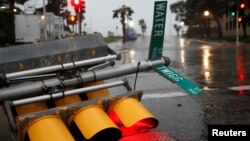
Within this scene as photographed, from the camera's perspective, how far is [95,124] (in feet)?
15.9

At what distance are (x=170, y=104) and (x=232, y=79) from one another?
4429 millimetres

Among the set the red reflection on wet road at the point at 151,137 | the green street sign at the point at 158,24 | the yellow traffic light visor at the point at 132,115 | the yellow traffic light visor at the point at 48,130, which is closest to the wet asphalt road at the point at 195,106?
the red reflection on wet road at the point at 151,137

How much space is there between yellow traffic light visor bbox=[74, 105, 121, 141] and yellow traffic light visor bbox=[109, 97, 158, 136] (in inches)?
9.1

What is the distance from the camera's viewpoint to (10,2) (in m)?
55.9

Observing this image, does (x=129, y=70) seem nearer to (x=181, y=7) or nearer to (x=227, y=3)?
(x=227, y=3)

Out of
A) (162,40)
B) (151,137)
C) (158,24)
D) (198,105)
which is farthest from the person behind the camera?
(198,105)

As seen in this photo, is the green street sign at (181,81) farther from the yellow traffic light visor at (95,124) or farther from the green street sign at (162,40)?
the yellow traffic light visor at (95,124)

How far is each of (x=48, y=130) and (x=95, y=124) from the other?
1.72 feet

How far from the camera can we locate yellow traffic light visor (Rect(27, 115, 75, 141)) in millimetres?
4697

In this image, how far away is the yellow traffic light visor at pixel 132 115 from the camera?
203 inches

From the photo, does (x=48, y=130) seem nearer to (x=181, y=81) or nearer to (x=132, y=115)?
(x=132, y=115)

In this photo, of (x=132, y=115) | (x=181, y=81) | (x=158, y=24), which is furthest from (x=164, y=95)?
(x=132, y=115)

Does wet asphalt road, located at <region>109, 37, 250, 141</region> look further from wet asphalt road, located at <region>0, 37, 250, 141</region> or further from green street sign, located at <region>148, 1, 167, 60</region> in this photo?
green street sign, located at <region>148, 1, 167, 60</region>

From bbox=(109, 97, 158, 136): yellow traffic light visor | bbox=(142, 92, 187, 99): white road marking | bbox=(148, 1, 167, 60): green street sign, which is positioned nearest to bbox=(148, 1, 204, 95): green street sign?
bbox=(148, 1, 167, 60): green street sign
